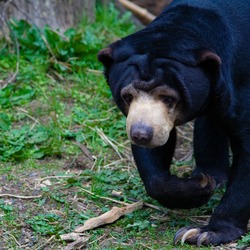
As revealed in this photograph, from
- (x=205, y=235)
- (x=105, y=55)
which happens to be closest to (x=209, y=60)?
(x=105, y=55)

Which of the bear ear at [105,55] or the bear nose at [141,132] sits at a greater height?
the bear ear at [105,55]

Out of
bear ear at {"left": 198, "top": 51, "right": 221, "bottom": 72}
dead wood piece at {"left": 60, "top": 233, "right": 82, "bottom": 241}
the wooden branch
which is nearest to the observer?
bear ear at {"left": 198, "top": 51, "right": 221, "bottom": 72}

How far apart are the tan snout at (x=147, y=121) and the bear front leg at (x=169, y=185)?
1.60ft

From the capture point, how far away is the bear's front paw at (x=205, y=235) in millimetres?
Answer: 5332

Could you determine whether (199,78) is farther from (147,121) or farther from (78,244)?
(78,244)

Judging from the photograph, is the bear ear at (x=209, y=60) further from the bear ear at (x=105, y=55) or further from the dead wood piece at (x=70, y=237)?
the dead wood piece at (x=70, y=237)

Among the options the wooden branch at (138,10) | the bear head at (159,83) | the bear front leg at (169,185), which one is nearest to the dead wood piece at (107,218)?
the bear front leg at (169,185)

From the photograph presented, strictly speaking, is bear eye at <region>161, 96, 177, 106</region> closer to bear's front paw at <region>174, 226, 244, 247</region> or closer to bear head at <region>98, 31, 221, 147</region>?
bear head at <region>98, 31, 221, 147</region>

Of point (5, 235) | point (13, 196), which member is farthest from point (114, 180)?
point (5, 235)

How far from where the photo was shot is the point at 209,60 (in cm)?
512

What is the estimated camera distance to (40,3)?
8.53m

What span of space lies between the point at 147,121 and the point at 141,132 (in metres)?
0.09

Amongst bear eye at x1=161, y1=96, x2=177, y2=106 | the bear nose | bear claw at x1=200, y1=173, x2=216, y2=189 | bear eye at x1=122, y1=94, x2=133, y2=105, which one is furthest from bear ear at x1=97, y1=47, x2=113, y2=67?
bear claw at x1=200, y1=173, x2=216, y2=189

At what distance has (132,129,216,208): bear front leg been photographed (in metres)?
5.50
